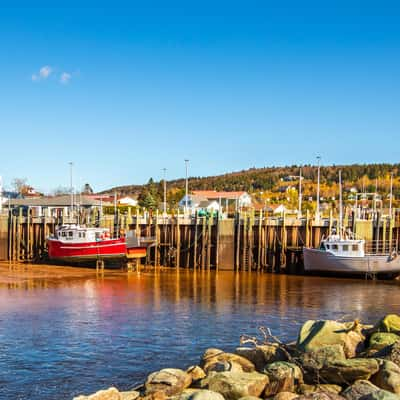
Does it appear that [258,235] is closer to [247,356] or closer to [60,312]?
[60,312]

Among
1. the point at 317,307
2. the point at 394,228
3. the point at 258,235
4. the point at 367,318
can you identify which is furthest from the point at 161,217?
the point at 367,318

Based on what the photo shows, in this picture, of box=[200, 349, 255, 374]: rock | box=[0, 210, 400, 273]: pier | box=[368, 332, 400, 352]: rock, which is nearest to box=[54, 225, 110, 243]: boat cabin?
box=[0, 210, 400, 273]: pier

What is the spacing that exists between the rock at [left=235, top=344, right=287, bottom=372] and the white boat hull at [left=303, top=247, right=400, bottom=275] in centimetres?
2721

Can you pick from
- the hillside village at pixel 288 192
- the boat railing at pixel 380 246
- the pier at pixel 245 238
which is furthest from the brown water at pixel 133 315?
the hillside village at pixel 288 192

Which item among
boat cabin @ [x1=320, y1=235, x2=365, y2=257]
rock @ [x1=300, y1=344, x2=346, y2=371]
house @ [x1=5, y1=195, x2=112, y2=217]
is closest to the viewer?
rock @ [x1=300, y1=344, x2=346, y2=371]

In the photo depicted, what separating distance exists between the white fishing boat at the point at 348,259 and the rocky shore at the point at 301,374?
26558 millimetres

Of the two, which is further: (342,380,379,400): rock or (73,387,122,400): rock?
(73,387,122,400): rock

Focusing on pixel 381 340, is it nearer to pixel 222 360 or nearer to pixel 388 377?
pixel 388 377

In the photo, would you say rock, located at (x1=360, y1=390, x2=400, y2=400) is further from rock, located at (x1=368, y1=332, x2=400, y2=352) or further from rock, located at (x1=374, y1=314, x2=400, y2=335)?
rock, located at (x1=374, y1=314, x2=400, y2=335)

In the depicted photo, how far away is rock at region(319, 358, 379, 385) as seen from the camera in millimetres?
14094

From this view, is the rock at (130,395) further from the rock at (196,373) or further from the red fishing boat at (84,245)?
the red fishing boat at (84,245)

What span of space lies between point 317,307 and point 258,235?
17.1m

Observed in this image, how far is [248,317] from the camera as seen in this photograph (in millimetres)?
27547

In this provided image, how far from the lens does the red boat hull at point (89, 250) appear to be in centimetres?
4778
